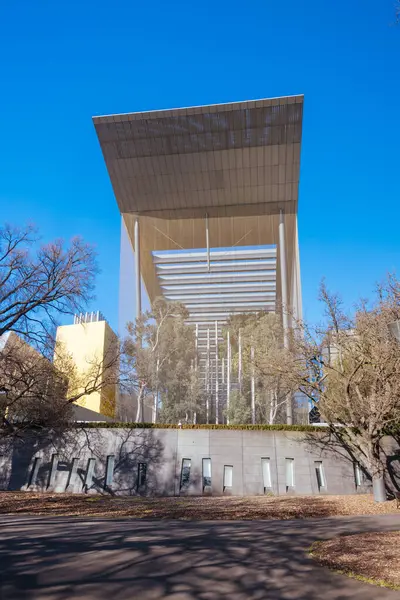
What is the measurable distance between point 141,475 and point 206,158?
22.3m

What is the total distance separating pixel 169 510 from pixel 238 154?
25306 mm

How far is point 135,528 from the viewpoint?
8.66m

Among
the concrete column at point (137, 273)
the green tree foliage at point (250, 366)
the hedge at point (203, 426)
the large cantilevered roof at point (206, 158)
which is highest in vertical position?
the large cantilevered roof at point (206, 158)

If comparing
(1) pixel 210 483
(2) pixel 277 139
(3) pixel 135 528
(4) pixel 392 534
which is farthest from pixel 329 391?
(2) pixel 277 139

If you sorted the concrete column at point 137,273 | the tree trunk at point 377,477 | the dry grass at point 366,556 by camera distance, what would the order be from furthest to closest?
1. the concrete column at point 137,273
2. the tree trunk at point 377,477
3. the dry grass at point 366,556

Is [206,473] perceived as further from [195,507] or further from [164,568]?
[164,568]

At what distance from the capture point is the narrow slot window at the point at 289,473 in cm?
1924

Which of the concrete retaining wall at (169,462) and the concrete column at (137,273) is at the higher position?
the concrete column at (137,273)

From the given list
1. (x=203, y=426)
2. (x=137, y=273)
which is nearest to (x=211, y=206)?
(x=137, y=273)

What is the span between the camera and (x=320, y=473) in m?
19.3

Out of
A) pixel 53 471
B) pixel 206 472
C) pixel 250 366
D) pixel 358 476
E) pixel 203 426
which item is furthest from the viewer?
pixel 250 366

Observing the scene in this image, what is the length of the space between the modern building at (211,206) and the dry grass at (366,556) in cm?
1910

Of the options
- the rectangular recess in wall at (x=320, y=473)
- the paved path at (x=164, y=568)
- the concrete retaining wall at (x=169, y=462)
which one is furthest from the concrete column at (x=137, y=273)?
the paved path at (x=164, y=568)

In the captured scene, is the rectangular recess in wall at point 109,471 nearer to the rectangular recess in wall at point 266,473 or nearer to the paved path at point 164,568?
the rectangular recess in wall at point 266,473
